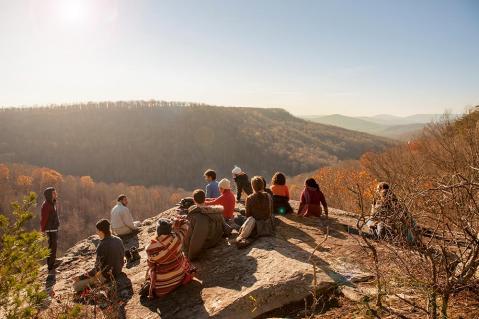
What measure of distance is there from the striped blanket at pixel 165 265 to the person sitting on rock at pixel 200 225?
1.01 m

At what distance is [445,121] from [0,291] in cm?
2376

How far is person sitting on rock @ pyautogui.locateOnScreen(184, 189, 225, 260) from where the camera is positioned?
7.72 m

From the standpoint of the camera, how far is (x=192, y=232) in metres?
7.74

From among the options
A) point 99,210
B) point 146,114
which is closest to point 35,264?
point 99,210

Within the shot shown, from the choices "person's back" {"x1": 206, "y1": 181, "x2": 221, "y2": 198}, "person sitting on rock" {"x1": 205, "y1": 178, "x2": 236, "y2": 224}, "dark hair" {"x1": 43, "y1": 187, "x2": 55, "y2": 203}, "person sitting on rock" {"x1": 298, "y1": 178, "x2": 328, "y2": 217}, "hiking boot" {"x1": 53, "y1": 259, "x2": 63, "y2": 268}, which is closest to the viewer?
"person sitting on rock" {"x1": 205, "y1": 178, "x2": 236, "y2": 224}

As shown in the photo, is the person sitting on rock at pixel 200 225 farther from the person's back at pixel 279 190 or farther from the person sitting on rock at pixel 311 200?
the person sitting on rock at pixel 311 200

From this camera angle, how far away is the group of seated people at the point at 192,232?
648cm

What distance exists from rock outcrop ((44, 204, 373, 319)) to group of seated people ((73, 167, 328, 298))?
0.25 meters

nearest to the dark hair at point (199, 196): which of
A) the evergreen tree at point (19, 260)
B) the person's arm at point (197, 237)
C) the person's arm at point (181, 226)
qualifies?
the person's arm at point (197, 237)

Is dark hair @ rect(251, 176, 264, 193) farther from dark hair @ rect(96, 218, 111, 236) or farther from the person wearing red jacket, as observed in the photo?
the person wearing red jacket

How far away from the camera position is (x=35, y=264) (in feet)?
12.9

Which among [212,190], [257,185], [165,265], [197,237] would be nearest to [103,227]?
[165,265]

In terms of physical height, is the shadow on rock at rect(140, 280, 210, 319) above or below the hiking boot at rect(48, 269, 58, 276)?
above

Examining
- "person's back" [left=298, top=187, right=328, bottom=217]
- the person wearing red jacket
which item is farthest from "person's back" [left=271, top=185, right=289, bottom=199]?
the person wearing red jacket
